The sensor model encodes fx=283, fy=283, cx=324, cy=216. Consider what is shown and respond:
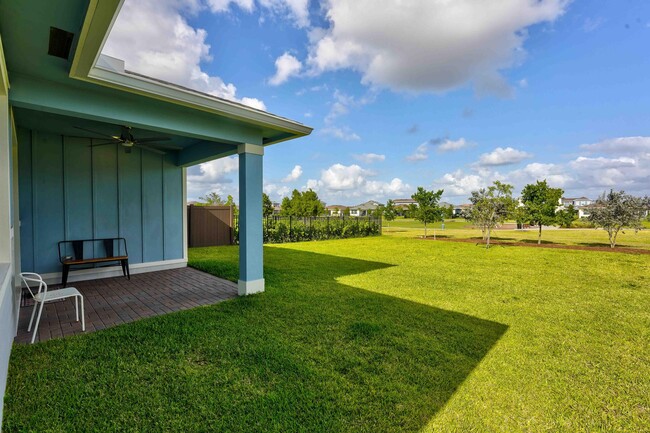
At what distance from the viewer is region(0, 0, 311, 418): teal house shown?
223cm

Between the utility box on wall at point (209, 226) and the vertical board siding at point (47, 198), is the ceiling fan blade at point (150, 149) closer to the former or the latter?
the vertical board siding at point (47, 198)

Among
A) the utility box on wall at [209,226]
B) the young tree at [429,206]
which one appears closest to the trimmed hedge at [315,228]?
the utility box on wall at [209,226]

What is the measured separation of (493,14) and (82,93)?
7.94 metres

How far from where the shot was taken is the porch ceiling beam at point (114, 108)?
112 inches

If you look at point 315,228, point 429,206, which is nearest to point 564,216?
point 429,206

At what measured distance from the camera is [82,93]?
3086mm

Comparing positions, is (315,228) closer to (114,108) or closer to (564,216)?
(564,216)

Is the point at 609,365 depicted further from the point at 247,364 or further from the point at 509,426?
the point at 247,364

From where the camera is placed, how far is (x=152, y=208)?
261 inches

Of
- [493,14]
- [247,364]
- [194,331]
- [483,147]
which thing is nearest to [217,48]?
[493,14]

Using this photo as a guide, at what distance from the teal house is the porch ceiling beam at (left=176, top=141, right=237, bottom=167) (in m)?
0.03

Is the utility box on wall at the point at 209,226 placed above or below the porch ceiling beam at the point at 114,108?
below

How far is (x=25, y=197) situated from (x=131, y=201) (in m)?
1.64

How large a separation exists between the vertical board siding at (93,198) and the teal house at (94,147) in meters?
0.02
